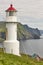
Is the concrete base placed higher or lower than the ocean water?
higher

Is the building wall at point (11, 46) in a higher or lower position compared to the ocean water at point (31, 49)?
higher

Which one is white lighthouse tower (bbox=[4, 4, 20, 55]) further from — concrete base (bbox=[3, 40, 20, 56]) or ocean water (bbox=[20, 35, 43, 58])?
ocean water (bbox=[20, 35, 43, 58])

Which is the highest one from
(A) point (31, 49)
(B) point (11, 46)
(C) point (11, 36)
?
(C) point (11, 36)

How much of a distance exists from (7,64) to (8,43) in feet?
30.4

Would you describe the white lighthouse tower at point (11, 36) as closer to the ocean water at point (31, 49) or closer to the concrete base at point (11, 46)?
the concrete base at point (11, 46)

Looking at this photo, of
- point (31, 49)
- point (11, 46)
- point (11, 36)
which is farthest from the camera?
point (31, 49)

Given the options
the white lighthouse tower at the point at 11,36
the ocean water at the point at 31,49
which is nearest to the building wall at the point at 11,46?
the white lighthouse tower at the point at 11,36

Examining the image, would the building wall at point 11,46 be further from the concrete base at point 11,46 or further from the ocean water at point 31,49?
the ocean water at point 31,49

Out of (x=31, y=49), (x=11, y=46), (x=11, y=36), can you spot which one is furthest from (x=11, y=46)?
(x=31, y=49)

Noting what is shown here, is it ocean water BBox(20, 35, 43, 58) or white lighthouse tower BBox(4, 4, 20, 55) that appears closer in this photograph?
white lighthouse tower BBox(4, 4, 20, 55)

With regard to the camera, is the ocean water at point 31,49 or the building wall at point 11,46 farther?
the ocean water at point 31,49

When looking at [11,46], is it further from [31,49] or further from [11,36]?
[31,49]

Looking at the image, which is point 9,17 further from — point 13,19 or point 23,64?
point 23,64

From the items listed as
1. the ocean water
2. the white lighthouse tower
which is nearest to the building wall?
the white lighthouse tower
